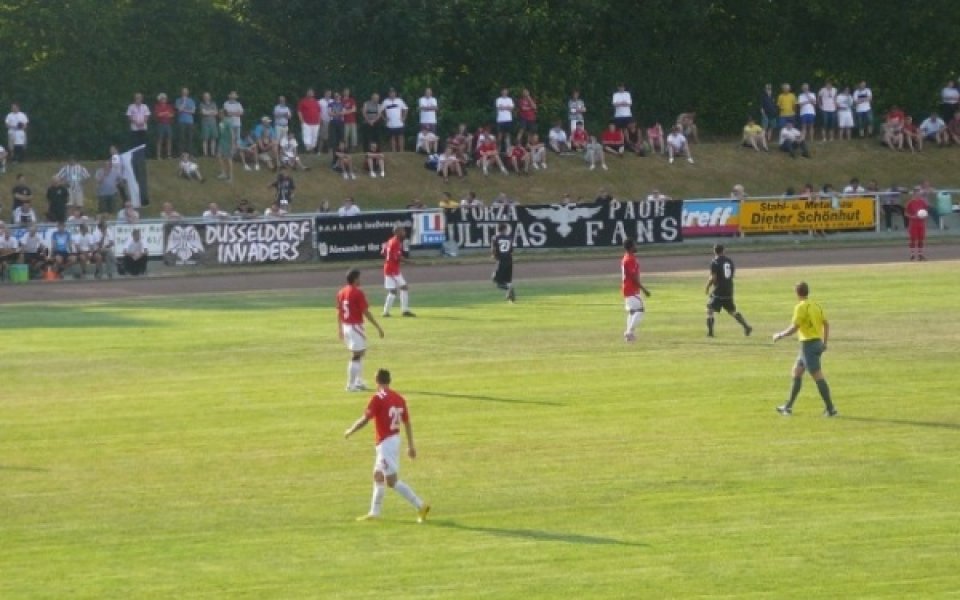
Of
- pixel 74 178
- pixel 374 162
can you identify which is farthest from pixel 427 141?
pixel 74 178

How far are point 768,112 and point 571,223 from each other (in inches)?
693

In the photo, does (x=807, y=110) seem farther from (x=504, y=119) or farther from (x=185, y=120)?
(x=185, y=120)

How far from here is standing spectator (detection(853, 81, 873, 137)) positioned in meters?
72.4

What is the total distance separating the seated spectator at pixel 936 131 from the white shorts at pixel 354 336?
1927 inches

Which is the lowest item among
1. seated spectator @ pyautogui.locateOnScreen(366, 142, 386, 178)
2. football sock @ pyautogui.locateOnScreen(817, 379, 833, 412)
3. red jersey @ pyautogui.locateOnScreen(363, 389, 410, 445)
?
football sock @ pyautogui.locateOnScreen(817, 379, 833, 412)

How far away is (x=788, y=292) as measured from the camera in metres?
45.9

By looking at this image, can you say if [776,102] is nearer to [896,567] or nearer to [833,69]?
[833,69]

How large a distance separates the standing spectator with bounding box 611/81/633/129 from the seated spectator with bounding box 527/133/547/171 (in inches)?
143

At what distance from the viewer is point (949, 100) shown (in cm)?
7350

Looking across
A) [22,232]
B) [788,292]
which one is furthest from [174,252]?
[788,292]

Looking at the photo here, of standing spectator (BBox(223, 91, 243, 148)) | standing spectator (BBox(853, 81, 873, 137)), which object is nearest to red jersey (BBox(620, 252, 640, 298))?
standing spectator (BBox(223, 91, 243, 148))

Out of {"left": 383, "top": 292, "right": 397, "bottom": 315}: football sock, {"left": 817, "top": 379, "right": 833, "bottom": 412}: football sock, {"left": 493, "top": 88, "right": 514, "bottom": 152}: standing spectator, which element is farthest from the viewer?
{"left": 493, "top": 88, "right": 514, "bottom": 152}: standing spectator

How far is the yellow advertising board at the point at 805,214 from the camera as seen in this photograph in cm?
6025

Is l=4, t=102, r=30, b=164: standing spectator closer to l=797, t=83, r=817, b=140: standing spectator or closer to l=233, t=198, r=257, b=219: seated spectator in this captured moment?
l=233, t=198, r=257, b=219: seated spectator
